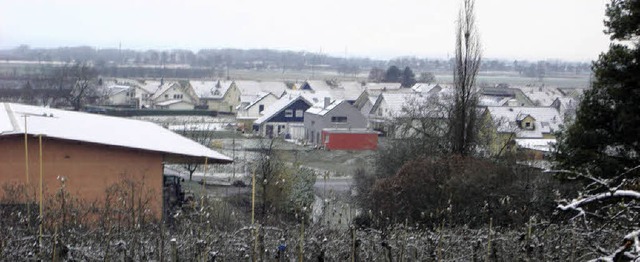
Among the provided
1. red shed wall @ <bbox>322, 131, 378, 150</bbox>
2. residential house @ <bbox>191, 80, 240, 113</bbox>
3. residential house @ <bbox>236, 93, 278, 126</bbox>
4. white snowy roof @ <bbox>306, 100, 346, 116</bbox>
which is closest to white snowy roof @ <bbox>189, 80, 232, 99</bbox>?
residential house @ <bbox>191, 80, 240, 113</bbox>

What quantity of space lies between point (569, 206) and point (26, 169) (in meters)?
9.89

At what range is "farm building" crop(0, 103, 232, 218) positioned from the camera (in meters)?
11.7

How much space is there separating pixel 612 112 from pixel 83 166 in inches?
302

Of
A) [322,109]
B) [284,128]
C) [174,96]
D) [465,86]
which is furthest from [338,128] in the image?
[174,96]

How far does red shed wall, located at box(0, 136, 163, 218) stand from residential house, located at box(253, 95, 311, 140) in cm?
2169

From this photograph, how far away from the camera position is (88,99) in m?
43.2

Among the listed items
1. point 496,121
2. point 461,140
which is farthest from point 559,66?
point 461,140

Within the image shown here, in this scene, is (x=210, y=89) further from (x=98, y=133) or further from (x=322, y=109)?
(x=98, y=133)

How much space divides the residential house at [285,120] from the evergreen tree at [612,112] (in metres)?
25.0

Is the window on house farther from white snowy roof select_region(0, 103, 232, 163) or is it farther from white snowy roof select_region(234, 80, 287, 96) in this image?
white snowy roof select_region(234, 80, 287, 96)

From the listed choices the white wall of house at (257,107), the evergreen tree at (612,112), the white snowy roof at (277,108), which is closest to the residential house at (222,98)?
the white wall of house at (257,107)

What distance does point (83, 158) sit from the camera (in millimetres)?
12250

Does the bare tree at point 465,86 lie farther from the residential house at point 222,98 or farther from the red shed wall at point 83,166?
the residential house at point 222,98

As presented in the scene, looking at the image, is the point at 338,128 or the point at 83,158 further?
the point at 338,128
